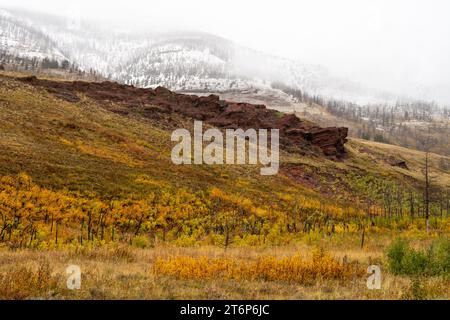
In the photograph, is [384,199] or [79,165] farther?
[384,199]

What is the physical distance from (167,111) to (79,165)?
35375mm

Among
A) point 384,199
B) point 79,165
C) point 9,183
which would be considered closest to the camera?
point 9,183

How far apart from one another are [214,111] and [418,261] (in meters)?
65.0

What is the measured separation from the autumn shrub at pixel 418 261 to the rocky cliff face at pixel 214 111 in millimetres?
50647

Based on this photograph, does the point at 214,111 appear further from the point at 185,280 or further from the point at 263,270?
the point at 185,280

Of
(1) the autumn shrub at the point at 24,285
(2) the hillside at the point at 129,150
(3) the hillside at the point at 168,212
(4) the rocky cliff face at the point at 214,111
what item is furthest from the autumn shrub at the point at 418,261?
(4) the rocky cliff face at the point at 214,111

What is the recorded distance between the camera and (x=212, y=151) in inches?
1826

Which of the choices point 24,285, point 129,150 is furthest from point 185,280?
point 129,150

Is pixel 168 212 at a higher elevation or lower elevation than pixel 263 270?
lower

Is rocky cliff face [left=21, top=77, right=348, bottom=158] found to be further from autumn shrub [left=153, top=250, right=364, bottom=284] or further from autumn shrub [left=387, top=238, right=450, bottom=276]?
autumn shrub [left=153, top=250, right=364, bottom=284]

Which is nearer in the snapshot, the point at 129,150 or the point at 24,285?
the point at 24,285

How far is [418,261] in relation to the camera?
1048 centimetres
